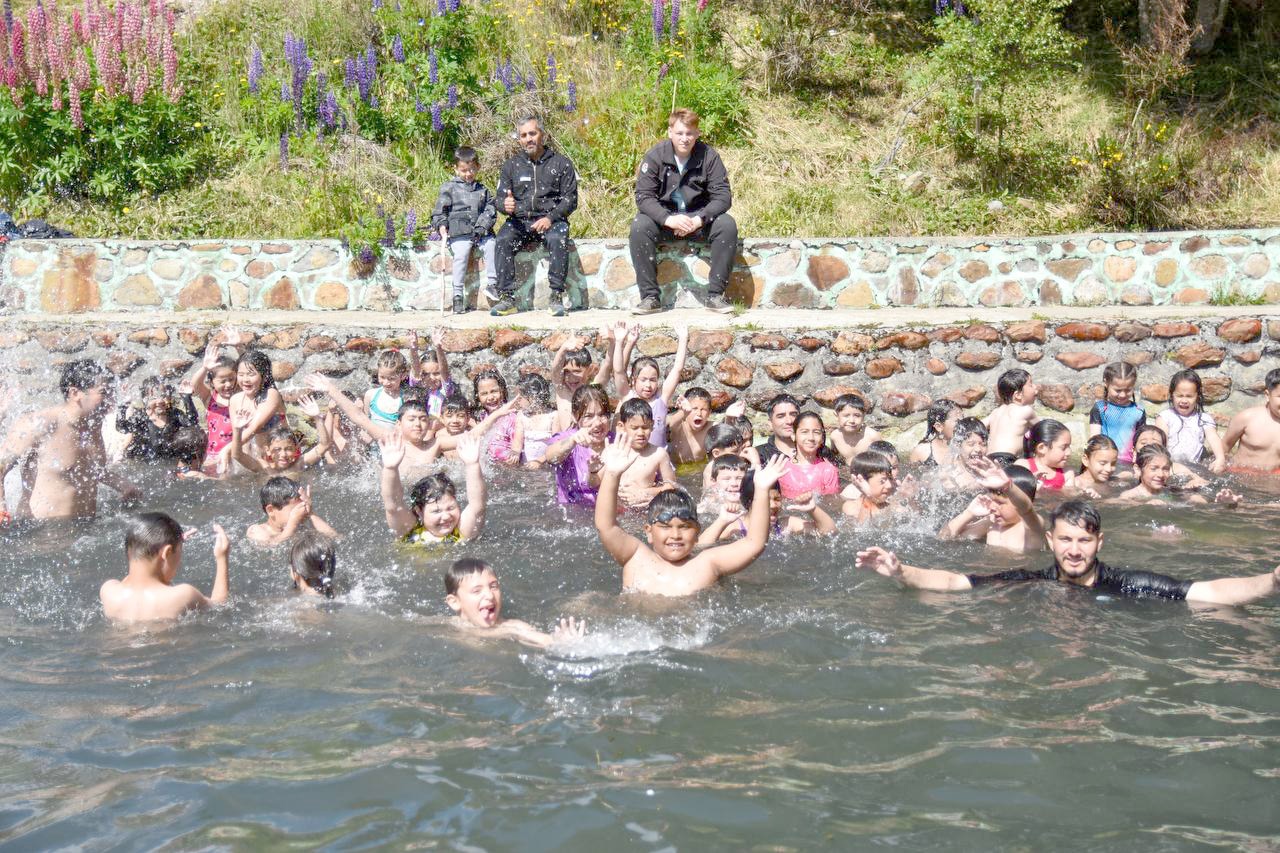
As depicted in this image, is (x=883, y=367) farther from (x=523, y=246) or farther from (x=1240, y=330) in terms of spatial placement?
(x=523, y=246)

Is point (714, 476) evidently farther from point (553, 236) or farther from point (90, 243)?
point (90, 243)

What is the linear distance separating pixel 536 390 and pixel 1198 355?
559 centimetres

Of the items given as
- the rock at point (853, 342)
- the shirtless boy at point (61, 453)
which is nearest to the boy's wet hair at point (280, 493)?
the shirtless boy at point (61, 453)

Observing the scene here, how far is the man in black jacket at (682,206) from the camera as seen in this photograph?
1130cm

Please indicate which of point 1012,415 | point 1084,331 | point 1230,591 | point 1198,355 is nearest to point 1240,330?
point 1198,355

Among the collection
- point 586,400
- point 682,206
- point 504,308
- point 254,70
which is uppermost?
point 254,70

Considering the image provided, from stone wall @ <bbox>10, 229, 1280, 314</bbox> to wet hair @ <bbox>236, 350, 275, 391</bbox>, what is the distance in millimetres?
2123

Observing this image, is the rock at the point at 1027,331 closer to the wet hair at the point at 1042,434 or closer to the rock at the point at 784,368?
the wet hair at the point at 1042,434

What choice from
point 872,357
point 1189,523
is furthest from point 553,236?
point 1189,523

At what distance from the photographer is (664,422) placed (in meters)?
9.72

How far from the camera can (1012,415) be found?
32.4 feet

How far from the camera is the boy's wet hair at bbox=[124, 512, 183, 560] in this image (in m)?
6.51

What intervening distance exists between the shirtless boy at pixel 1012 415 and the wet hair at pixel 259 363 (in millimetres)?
5800

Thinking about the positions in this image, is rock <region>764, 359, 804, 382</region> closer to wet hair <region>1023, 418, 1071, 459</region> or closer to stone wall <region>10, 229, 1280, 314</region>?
stone wall <region>10, 229, 1280, 314</region>
